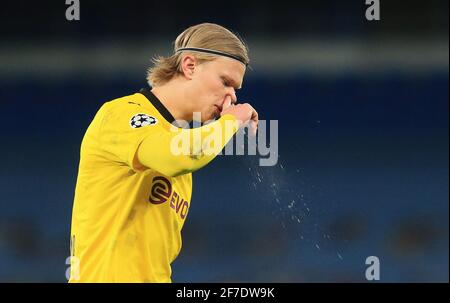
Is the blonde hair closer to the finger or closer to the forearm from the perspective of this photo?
the finger

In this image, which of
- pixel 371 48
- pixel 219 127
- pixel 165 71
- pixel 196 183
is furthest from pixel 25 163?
pixel 219 127

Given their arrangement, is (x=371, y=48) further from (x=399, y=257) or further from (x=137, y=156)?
(x=137, y=156)

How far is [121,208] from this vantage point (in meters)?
2.10

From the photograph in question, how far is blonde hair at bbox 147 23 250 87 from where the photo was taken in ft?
7.43

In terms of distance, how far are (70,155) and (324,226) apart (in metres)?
2.14

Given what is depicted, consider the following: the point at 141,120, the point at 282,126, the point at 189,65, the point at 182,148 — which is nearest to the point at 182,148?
the point at 182,148

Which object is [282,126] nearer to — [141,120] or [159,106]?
[159,106]

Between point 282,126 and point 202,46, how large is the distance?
362 centimetres

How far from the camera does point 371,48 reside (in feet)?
19.9

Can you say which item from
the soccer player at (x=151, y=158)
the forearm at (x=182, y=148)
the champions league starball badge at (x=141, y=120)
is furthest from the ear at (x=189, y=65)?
the forearm at (x=182, y=148)

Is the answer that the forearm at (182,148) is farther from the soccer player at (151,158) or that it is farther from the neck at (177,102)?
the neck at (177,102)

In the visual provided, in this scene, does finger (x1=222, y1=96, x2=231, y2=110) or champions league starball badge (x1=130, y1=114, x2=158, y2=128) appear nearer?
champions league starball badge (x1=130, y1=114, x2=158, y2=128)

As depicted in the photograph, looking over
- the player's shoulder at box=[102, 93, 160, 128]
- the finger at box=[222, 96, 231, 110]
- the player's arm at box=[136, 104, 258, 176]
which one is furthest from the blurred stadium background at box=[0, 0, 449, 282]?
the player's arm at box=[136, 104, 258, 176]

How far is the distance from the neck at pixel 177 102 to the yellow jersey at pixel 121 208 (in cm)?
7
